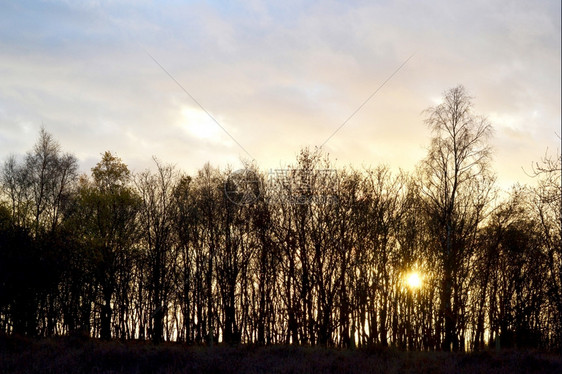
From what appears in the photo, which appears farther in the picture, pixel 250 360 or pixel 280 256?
pixel 280 256

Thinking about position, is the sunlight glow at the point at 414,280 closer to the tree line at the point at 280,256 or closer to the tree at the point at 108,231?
the tree line at the point at 280,256

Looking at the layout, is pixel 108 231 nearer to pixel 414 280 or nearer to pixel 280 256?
pixel 280 256

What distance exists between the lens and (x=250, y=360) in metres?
20.4

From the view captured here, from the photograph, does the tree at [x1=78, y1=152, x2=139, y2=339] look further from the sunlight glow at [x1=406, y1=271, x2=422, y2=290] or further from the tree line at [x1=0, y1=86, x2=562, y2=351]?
the sunlight glow at [x1=406, y1=271, x2=422, y2=290]

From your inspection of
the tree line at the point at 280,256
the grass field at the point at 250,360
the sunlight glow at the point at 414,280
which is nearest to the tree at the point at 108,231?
the tree line at the point at 280,256

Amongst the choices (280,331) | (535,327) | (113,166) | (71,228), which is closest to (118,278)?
(71,228)

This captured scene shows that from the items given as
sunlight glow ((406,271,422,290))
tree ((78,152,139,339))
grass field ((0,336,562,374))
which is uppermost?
tree ((78,152,139,339))

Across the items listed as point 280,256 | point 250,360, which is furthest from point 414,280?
point 250,360

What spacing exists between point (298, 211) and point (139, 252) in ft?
49.6

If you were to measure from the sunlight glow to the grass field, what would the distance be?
18718mm

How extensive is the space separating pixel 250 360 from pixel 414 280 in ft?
78.7

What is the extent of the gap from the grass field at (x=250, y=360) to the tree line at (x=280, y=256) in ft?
43.8

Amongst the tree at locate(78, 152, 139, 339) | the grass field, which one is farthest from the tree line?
the grass field

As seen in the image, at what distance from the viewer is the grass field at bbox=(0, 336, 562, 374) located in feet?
61.9
